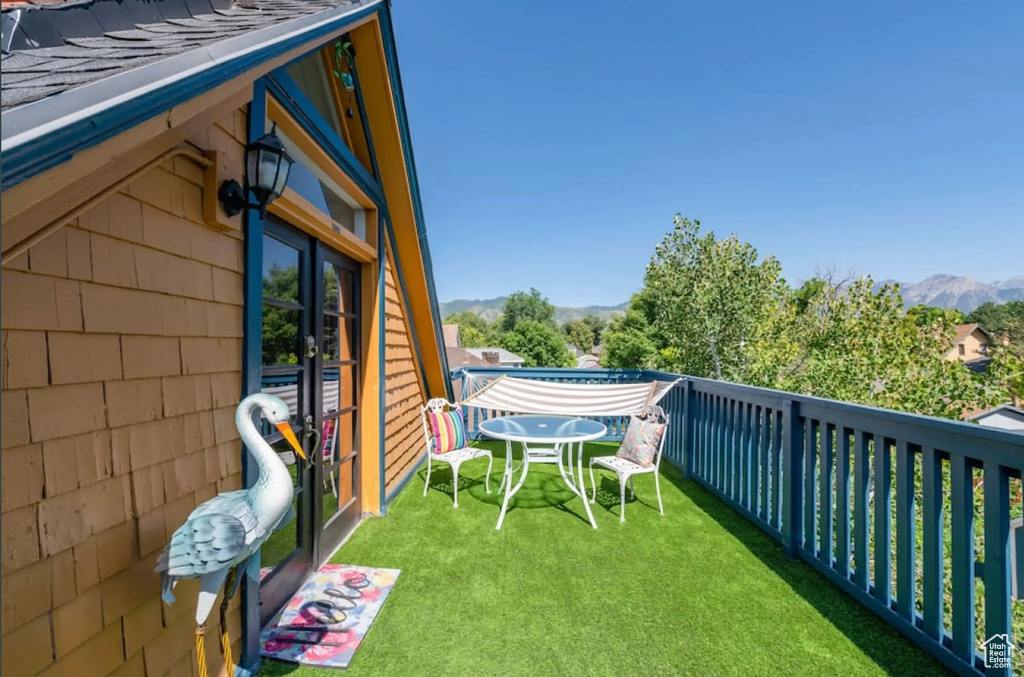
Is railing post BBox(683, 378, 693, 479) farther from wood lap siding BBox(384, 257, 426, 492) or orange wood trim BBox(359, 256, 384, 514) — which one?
orange wood trim BBox(359, 256, 384, 514)

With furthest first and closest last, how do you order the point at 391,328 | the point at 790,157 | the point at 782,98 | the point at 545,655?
the point at 790,157 → the point at 782,98 → the point at 391,328 → the point at 545,655

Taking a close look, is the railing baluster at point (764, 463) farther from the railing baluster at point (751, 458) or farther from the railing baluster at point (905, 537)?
the railing baluster at point (905, 537)

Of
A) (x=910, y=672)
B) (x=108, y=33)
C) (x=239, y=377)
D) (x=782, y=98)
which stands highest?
(x=782, y=98)

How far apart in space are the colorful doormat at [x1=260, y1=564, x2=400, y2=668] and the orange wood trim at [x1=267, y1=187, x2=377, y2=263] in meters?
1.81

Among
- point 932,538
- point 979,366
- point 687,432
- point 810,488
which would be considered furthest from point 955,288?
point 932,538

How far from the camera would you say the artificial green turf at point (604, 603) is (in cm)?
203

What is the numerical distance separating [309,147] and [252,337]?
3.96 ft

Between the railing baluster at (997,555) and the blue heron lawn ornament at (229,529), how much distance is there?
2.54 m

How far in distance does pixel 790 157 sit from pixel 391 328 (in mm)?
23731

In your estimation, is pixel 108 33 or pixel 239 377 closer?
pixel 108 33

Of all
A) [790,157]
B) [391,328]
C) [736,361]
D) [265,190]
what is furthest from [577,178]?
[265,190]

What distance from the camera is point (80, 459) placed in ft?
4.01

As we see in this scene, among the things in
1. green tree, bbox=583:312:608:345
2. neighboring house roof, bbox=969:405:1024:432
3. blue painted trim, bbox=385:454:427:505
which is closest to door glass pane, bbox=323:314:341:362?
blue painted trim, bbox=385:454:427:505

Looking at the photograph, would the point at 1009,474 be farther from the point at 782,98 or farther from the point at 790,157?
the point at 790,157
